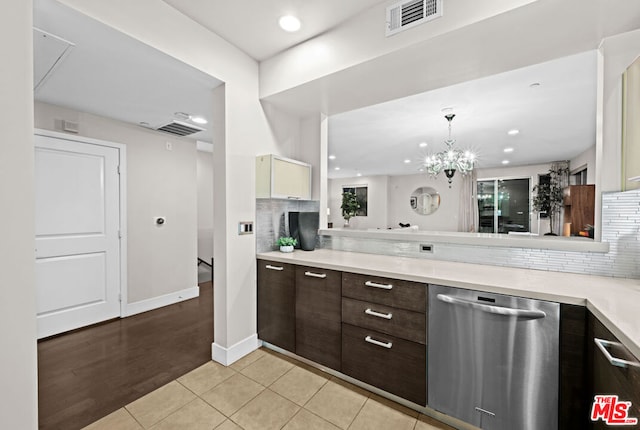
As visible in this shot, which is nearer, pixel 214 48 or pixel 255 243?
pixel 214 48

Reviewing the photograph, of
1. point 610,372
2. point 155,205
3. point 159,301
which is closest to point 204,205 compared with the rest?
point 155,205

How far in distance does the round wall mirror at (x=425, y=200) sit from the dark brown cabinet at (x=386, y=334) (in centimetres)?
410

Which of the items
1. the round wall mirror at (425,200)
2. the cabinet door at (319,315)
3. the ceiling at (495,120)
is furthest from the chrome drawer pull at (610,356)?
the round wall mirror at (425,200)

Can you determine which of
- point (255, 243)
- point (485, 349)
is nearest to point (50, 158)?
point (255, 243)

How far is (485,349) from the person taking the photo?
139cm

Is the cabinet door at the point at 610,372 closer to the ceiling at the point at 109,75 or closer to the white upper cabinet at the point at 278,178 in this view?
the white upper cabinet at the point at 278,178

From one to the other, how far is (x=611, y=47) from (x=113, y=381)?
155 inches

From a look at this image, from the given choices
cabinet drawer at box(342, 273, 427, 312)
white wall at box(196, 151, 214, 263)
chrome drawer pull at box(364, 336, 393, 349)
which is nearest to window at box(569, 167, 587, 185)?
cabinet drawer at box(342, 273, 427, 312)

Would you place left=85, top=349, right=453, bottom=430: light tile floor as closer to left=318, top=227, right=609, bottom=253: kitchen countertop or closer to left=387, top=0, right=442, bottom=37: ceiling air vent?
left=318, top=227, right=609, bottom=253: kitchen countertop

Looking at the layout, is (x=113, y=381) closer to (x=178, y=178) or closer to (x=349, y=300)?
(x=349, y=300)

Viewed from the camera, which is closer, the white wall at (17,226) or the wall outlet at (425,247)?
the white wall at (17,226)

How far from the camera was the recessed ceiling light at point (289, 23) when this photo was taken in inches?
72.4

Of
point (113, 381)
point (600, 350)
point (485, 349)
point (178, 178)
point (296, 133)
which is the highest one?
point (296, 133)

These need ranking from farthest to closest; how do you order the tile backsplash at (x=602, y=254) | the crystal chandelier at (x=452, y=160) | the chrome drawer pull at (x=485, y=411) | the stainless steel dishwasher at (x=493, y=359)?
1. the crystal chandelier at (x=452, y=160)
2. the tile backsplash at (x=602, y=254)
3. the chrome drawer pull at (x=485, y=411)
4. the stainless steel dishwasher at (x=493, y=359)
